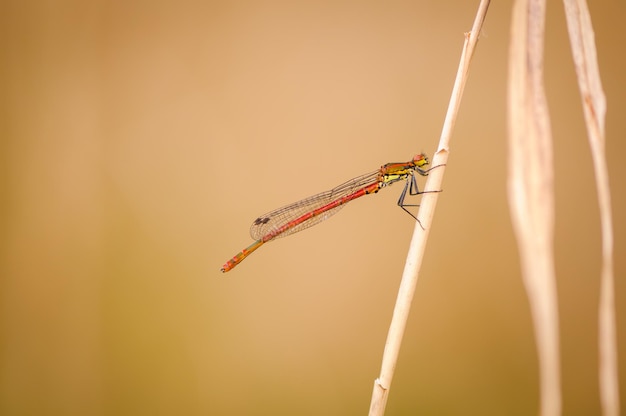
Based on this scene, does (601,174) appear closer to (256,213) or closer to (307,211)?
(307,211)

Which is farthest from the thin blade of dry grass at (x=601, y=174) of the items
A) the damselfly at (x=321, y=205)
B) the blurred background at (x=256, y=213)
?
the blurred background at (x=256, y=213)

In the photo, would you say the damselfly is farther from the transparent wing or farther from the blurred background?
the blurred background

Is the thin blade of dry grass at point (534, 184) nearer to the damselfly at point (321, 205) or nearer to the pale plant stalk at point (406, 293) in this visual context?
the pale plant stalk at point (406, 293)

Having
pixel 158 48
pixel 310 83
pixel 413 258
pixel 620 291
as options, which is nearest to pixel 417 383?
pixel 620 291

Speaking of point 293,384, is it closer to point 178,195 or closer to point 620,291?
point 178,195

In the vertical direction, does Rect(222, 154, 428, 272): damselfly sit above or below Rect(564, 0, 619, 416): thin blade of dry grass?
above

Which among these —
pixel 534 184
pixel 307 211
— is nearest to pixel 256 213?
pixel 307 211

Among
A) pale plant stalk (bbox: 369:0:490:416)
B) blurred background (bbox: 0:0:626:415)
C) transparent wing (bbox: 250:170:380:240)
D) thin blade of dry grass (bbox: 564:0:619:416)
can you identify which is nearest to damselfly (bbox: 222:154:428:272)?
transparent wing (bbox: 250:170:380:240)
